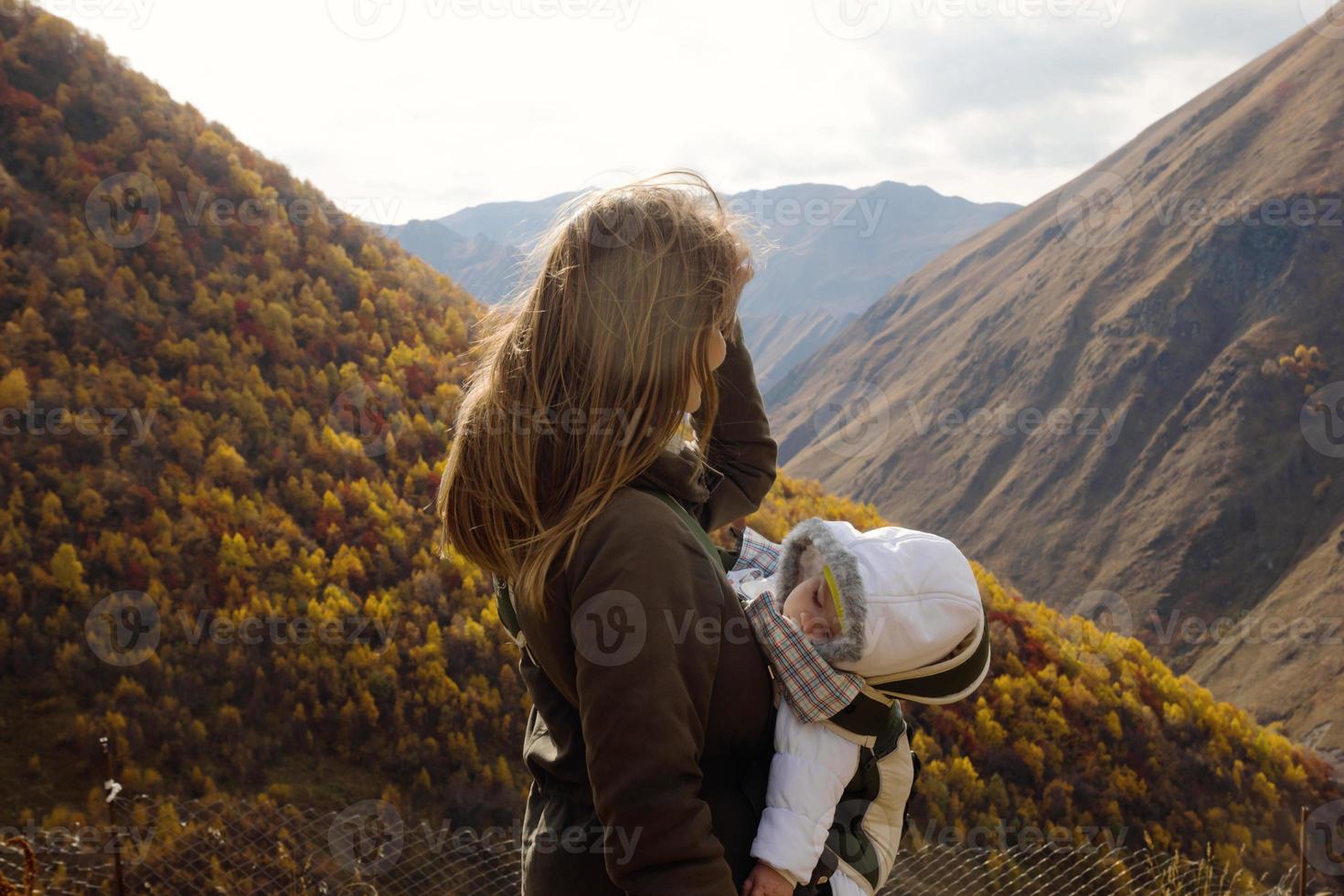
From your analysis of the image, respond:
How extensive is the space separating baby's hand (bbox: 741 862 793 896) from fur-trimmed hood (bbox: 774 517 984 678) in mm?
358

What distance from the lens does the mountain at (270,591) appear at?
266 inches

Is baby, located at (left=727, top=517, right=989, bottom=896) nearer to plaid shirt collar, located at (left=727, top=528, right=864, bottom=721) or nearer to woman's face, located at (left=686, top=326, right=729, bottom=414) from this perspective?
plaid shirt collar, located at (left=727, top=528, right=864, bottom=721)

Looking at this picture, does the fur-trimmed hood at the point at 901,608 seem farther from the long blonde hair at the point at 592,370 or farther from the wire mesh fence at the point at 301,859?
the wire mesh fence at the point at 301,859

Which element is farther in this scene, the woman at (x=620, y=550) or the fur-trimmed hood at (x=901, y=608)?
the fur-trimmed hood at (x=901, y=608)

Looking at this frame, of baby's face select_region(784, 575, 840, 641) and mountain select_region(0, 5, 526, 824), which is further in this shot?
mountain select_region(0, 5, 526, 824)

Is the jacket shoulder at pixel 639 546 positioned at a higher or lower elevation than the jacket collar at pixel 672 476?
lower

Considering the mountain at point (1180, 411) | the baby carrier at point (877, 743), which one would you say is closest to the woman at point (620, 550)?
the baby carrier at point (877, 743)

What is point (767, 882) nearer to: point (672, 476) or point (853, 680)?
point (853, 680)

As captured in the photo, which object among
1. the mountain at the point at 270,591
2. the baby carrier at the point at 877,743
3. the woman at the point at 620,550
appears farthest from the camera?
the mountain at the point at 270,591

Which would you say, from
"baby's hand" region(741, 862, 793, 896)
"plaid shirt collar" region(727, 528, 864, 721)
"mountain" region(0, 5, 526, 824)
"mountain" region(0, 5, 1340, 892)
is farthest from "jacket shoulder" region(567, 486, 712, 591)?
"mountain" region(0, 5, 526, 824)

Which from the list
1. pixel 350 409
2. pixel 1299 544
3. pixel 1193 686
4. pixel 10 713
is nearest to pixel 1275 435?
pixel 1299 544

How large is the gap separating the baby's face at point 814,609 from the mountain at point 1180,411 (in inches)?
1744

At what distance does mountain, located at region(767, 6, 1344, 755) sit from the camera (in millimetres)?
49469

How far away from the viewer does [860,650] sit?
4.92ft
